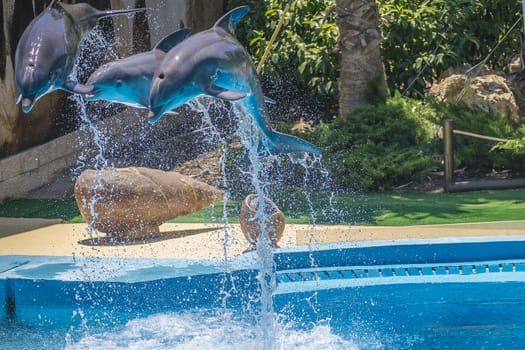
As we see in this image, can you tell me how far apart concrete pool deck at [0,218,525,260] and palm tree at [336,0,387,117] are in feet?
12.0

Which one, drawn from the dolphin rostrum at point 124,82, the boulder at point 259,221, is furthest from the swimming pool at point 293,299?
the dolphin rostrum at point 124,82

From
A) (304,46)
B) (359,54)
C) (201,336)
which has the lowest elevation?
(201,336)

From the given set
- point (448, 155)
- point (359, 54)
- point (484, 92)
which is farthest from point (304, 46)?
point (448, 155)

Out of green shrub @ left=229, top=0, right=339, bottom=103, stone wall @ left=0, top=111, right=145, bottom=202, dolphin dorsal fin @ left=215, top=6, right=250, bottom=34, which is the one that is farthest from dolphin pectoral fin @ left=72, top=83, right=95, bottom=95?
green shrub @ left=229, top=0, right=339, bottom=103

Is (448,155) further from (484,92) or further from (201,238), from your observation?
(201,238)

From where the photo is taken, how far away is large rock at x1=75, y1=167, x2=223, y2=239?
8078mm

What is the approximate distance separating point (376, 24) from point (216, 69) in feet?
25.2

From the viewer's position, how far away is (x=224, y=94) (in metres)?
4.37

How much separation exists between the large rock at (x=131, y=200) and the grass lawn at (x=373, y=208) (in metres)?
0.82

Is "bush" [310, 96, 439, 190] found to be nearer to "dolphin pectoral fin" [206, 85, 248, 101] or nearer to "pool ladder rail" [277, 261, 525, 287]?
"pool ladder rail" [277, 261, 525, 287]

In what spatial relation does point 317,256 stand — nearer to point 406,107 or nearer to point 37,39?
point 37,39

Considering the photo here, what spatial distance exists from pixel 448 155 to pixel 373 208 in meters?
1.34

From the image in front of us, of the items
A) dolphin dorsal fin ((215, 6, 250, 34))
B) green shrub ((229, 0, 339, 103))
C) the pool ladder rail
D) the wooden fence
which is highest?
green shrub ((229, 0, 339, 103))

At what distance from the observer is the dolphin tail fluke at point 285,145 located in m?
5.32
